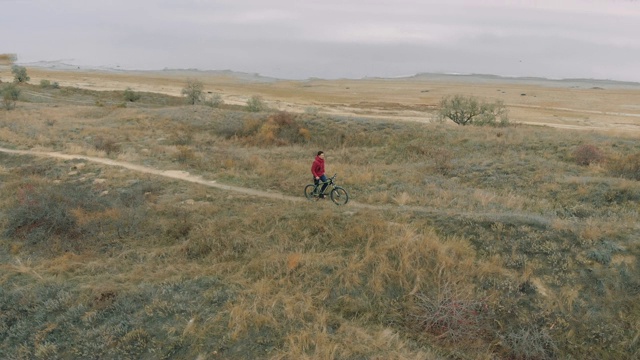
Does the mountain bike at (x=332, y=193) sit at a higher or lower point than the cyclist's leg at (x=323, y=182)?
lower

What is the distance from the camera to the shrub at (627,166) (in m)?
20.2

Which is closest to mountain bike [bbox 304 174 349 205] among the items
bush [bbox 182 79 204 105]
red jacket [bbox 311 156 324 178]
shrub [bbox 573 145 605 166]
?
red jacket [bbox 311 156 324 178]

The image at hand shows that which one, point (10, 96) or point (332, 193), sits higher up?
point (10, 96)

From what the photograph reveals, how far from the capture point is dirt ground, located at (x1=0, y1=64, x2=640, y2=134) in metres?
77.4

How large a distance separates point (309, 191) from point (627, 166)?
53.7 feet

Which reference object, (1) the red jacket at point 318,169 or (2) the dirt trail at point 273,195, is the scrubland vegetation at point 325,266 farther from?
(1) the red jacket at point 318,169

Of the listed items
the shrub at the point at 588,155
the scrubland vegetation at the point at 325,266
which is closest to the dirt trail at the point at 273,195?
the scrubland vegetation at the point at 325,266

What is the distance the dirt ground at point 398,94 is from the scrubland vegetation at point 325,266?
30070 mm

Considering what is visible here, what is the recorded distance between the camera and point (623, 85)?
157125 millimetres

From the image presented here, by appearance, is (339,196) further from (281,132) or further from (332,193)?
(281,132)

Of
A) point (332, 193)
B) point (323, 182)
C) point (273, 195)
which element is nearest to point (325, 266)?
point (332, 193)

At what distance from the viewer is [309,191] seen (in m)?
17.9

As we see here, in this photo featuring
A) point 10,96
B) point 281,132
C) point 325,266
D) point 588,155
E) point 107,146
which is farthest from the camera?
point 10,96

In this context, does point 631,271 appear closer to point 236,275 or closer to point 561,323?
point 561,323
